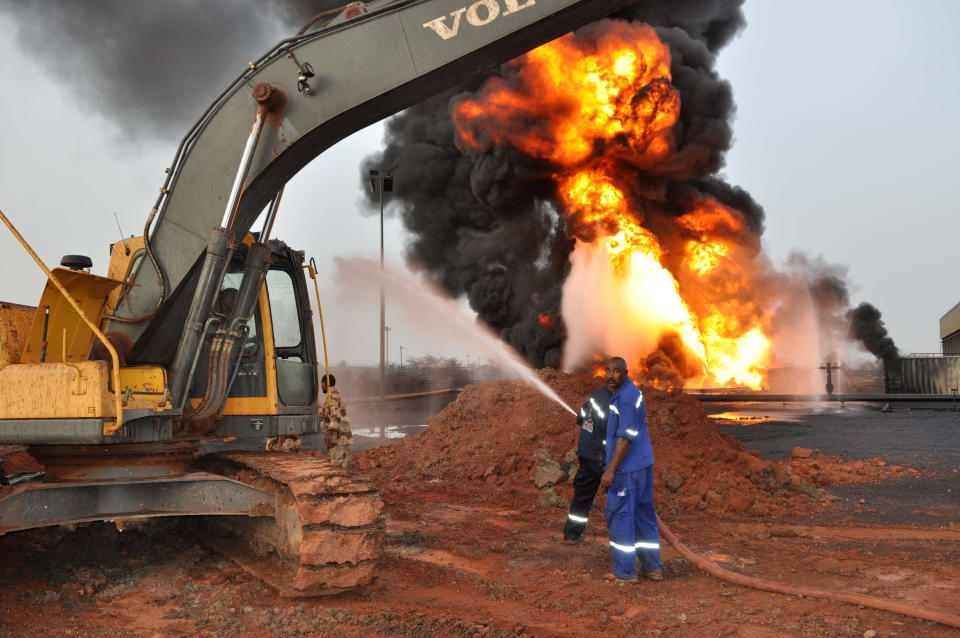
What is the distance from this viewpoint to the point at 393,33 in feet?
18.4

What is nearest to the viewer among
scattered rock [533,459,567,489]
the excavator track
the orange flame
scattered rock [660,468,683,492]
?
the excavator track

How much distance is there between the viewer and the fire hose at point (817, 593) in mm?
A: 4664

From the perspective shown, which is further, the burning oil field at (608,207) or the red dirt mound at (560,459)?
the burning oil field at (608,207)

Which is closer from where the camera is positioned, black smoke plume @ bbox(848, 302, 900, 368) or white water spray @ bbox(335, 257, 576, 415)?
white water spray @ bbox(335, 257, 576, 415)

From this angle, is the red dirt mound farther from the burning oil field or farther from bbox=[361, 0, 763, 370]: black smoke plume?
bbox=[361, 0, 763, 370]: black smoke plume

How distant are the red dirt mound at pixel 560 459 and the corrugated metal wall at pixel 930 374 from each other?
27152 millimetres

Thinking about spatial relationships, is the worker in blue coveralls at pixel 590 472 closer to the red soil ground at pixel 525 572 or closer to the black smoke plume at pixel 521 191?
the red soil ground at pixel 525 572

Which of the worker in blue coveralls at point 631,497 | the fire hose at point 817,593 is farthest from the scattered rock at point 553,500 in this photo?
the worker in blue coveralls at point 631,497

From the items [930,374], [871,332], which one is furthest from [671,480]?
[871,332]

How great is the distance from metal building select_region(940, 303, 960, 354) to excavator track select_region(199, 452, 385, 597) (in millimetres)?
57410

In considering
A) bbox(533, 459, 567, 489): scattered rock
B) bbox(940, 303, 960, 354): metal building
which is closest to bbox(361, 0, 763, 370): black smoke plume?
bbox(533, 459, 567, 489): scattered rock

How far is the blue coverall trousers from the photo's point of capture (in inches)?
229

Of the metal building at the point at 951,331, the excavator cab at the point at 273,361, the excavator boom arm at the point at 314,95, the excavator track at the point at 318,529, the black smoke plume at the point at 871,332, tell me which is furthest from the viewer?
the metal building at the point at 951,331

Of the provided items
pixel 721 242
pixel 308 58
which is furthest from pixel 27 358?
pixel 721 242
